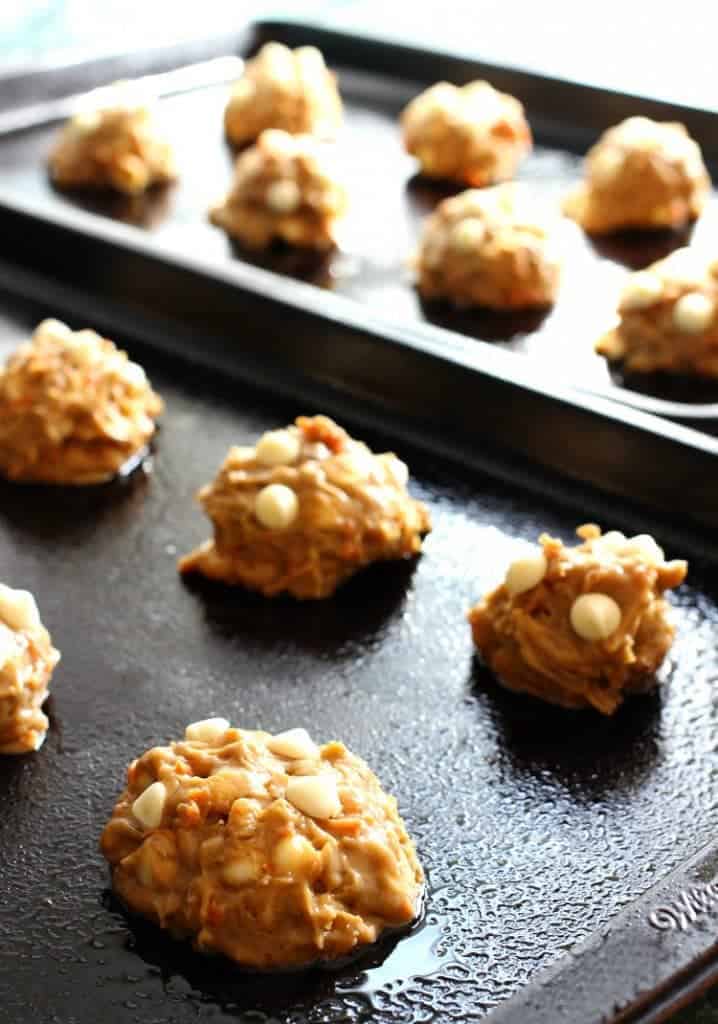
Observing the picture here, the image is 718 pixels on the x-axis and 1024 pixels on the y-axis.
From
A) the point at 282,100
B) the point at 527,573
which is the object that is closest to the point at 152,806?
the point at 527,573

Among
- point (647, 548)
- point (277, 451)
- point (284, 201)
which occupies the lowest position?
point (284, 201)

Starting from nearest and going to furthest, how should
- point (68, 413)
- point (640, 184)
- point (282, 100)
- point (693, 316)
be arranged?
1. point (68, 413)
2. point (693, 316)
3. point (640, 184)
4. point (282, 100)

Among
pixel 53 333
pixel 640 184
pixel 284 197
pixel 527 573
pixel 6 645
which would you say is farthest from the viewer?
pixel 640 184

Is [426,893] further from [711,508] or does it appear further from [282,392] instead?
[282,392]

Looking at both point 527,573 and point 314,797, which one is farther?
point 527,573

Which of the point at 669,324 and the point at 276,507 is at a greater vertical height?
the point at 669,324

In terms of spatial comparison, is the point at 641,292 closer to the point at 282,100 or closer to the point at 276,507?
the point at 276,507

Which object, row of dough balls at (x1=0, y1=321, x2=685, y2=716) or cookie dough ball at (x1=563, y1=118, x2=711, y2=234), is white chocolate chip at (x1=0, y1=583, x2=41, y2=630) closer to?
row of dough balls at (x1=0, y1=321, x2=685, y2=716)

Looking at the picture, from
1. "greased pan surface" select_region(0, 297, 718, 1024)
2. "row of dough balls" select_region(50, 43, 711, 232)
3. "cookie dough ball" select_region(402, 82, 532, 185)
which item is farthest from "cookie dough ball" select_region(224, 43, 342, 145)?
"greased pan surface" select_region(0, 297, 718, 1024)
